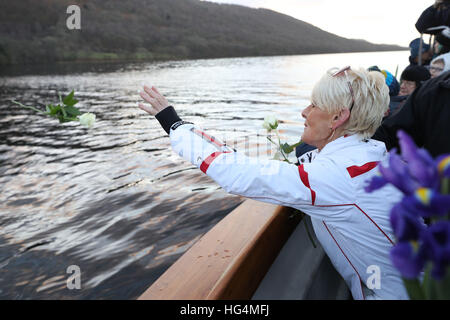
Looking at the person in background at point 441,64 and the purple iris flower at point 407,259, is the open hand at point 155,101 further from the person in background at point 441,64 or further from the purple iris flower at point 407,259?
the person in background at point 441,64

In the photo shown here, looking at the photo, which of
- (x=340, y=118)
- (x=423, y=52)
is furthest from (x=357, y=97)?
(x=423, y=52)

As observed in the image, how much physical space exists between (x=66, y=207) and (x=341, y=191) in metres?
5.17

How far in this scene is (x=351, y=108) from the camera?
5.62 ft

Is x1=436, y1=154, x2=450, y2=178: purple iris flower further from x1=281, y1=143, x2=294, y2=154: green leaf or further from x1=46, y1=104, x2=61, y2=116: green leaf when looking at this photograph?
x1=281, y1=143, x2=294, y2=154: green leaf

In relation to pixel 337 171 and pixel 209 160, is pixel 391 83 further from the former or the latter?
pixel 209 160

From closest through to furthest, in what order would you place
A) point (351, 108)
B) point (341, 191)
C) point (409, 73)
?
point (341, 191)
point (351, 108)
point (409, 73)

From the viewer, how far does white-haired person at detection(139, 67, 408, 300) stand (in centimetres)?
150

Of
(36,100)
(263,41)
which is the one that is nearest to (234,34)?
(263,41)

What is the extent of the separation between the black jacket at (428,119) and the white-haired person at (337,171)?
2.06 feet

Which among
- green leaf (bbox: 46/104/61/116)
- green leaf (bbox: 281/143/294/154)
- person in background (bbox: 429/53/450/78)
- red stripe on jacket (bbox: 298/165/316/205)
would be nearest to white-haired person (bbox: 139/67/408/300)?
red stripe on jacket (bbox: 298/165/316/205)

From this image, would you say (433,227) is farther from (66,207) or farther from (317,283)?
(66,207)

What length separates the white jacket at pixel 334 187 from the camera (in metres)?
1.49

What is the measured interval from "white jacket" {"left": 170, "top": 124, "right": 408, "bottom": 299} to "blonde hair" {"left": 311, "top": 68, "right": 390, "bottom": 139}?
9 cm

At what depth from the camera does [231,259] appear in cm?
208
